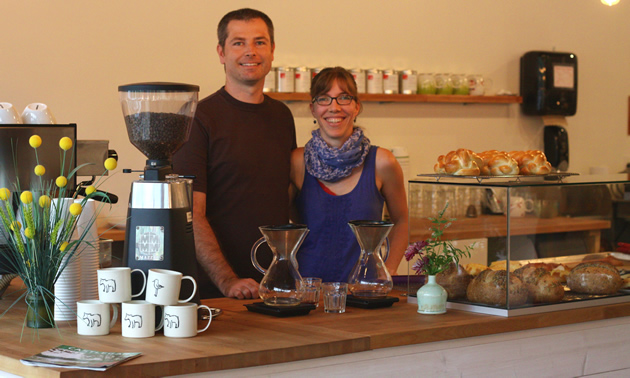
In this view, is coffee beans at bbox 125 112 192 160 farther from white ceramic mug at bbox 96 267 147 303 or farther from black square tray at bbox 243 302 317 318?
black square tray at bbox 243 302 317 318

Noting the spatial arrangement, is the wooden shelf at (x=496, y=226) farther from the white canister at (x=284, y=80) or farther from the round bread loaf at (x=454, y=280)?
the white canister at (x=284, y=80)

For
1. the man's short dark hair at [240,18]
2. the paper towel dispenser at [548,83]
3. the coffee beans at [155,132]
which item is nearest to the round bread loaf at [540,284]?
the coffee beans at [155,132]

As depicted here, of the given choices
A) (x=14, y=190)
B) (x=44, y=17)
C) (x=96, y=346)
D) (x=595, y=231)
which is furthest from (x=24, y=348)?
(x=44, y=17)

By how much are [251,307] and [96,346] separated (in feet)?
1.61

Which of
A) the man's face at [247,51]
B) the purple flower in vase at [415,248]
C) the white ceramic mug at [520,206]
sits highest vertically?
the man's face at [247,51]

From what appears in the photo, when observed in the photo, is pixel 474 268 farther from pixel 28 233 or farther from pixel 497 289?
pixel 28 233

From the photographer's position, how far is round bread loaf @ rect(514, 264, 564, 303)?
2076 mm

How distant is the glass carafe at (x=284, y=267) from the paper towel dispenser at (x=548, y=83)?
3964 millimetres

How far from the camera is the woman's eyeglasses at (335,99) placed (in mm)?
2756

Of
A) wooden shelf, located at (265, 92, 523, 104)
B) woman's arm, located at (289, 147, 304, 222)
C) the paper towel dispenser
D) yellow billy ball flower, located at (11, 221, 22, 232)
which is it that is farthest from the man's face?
the paper towel dispenser

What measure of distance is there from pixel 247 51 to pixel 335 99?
1.18 feet

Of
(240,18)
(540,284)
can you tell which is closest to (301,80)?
(240,18)

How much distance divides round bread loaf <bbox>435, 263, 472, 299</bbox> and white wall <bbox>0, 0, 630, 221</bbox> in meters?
2.44

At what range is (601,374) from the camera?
7.04ft
